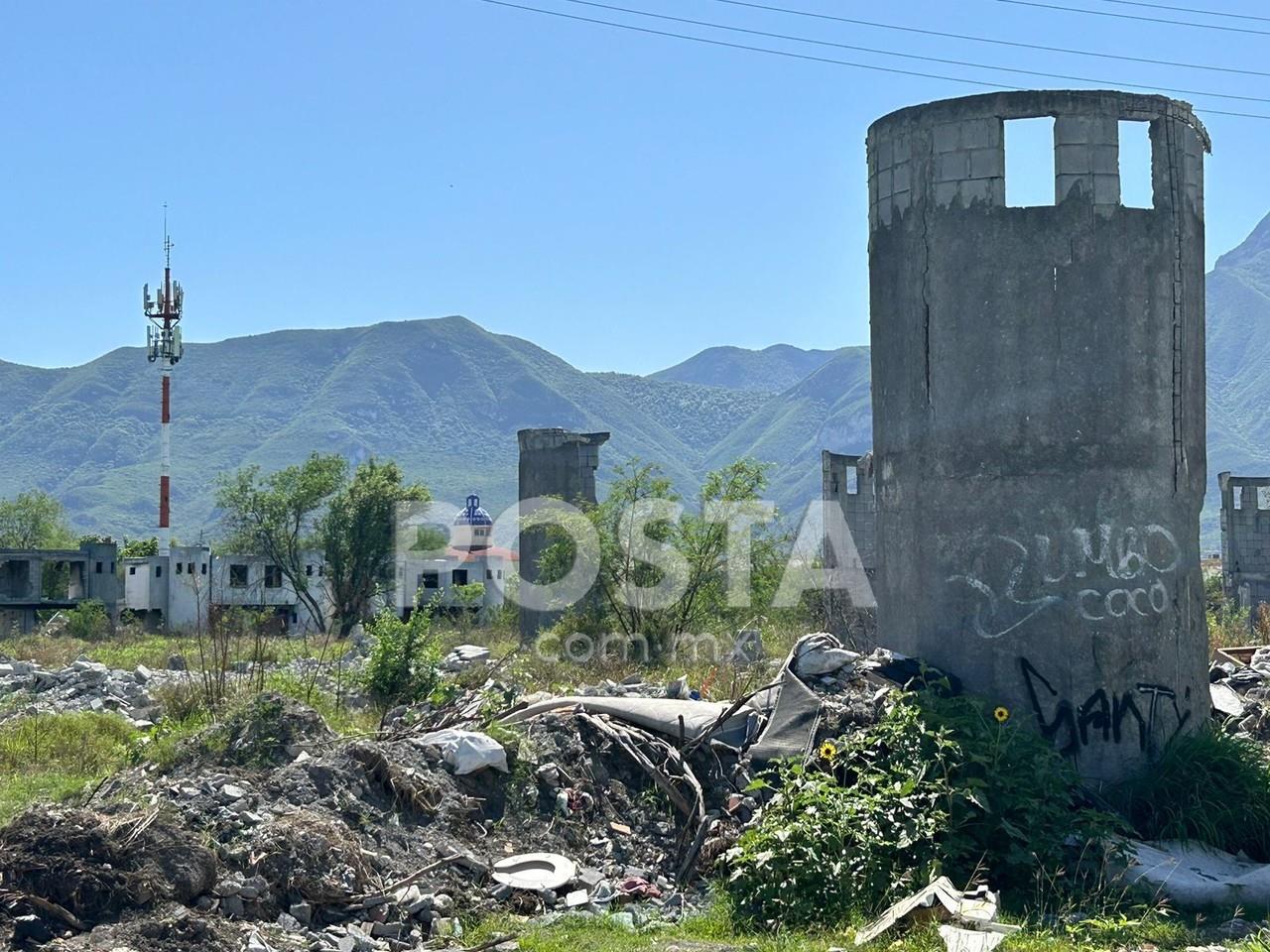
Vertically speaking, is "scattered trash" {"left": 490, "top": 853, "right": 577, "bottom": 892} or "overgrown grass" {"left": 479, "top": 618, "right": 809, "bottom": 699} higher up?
"overgrown grass" {"left": 479, "top": 618, "right": 809, "bottom": 699}

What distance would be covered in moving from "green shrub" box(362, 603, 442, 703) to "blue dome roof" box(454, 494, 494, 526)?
164 feet

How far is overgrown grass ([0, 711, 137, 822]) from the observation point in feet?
38.8

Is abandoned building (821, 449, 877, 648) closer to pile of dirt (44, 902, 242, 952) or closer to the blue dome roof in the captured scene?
pile of dirt (44, 902, 242, 952)

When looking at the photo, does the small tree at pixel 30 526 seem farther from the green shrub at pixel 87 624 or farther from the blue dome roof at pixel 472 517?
the green shrub at pixel 87 624

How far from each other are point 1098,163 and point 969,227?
100 centimetres

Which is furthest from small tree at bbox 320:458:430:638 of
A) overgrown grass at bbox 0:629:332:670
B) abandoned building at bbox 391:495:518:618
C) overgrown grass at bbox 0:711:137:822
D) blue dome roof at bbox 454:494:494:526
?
overgrown grass at bbox 0:711:137:822

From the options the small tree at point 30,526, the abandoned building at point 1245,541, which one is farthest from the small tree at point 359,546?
the small tree at point 30,526

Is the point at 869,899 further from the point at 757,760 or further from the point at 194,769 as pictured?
the point at 194,769

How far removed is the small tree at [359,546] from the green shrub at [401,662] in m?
32.8

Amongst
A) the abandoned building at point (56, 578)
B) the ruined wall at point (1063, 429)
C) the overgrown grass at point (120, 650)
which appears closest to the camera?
the ruined wall at point (1063, 429)

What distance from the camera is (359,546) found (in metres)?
46.5

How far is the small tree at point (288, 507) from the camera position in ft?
166

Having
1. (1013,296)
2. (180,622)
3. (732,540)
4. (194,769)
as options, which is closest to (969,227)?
(1013,296)

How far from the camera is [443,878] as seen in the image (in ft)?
27.2
